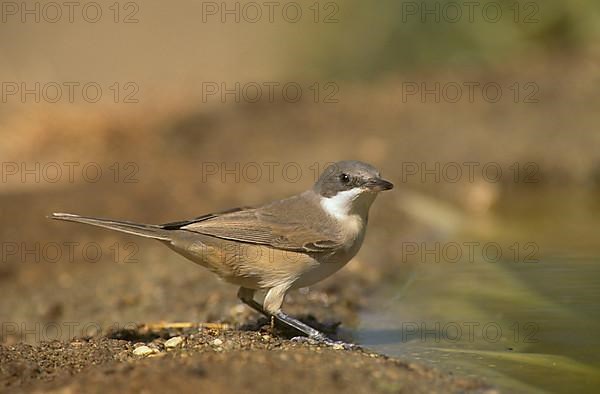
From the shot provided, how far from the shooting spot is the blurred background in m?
6.31

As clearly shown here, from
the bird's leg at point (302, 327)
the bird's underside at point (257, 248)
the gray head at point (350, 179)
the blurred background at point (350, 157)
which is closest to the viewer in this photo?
the bird's leg at point (302, 327)

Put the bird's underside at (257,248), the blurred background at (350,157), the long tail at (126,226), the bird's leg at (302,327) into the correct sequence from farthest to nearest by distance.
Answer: the blurred background at (350,157), the bird's underside at (257,248), the long tail at (126,226), the bird's leg at (302,327)

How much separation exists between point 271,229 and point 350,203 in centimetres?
51

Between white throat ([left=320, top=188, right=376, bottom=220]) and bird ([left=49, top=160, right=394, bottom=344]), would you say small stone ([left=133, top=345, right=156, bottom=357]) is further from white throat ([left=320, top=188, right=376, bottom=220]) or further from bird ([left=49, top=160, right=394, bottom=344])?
white throat ([left=320, top=188, right=376, bottom=220])

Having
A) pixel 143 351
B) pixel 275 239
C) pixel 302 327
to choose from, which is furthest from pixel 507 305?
pixel 143 351

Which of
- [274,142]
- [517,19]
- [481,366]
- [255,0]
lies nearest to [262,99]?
[274,142]

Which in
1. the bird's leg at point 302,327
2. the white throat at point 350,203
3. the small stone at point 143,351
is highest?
the white throat at point 350,203

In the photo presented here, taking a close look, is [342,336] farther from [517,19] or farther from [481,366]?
[517,19]

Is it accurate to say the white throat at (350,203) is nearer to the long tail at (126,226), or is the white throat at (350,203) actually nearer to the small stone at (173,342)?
the long tail at (126,226)

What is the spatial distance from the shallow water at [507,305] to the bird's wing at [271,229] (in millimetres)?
672

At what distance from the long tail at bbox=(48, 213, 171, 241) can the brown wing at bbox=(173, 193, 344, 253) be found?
14cm

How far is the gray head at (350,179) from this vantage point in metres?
5.73

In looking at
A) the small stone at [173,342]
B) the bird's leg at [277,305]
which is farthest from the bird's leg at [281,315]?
the small stone at [173,342]

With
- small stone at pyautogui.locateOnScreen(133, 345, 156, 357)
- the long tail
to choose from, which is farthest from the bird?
small stone at pyautogui.locateOnScreen(133, 345, 156, 357)
